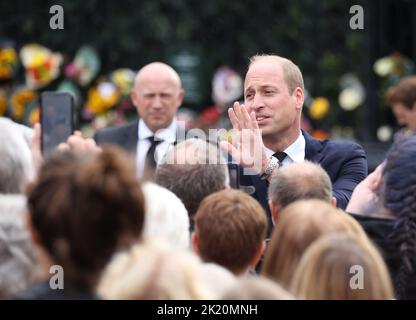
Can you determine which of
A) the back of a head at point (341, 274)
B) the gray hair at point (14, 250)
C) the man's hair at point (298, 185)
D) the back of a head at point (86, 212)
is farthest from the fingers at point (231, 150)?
the back of a head at point (86, 212)

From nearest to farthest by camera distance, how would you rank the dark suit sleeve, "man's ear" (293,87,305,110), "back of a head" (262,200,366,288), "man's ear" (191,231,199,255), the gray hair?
the gray hair, "back of a head" (262,200,366,288), "man's ear" (191,231,199,255), the dark suit sleeve, "man's ear" (293,87,305,110)

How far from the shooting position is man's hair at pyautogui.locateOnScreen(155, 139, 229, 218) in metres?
4.36

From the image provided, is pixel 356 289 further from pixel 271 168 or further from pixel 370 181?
pixel 271 168

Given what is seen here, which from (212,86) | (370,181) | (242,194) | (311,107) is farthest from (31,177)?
(212,86)

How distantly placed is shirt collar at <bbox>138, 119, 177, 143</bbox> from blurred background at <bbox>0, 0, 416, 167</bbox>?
433cm

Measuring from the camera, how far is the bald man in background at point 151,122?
7117 millimetres

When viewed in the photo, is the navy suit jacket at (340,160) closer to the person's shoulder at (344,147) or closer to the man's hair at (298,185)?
the person's shoulder at (344,147)

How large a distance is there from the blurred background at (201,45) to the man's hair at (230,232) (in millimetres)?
7897

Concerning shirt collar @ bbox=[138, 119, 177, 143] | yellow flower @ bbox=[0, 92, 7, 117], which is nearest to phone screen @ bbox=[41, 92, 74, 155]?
shirt collar @ bbox=[138, 119, 177, 143]

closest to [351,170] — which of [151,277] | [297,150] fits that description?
[297,150]

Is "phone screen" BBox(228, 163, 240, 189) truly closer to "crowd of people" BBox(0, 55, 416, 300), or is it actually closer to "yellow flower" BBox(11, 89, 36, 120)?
"crowd of people" BBox(0, 55, 416, 300)

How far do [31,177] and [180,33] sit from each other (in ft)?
31.3

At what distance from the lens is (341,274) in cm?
305
